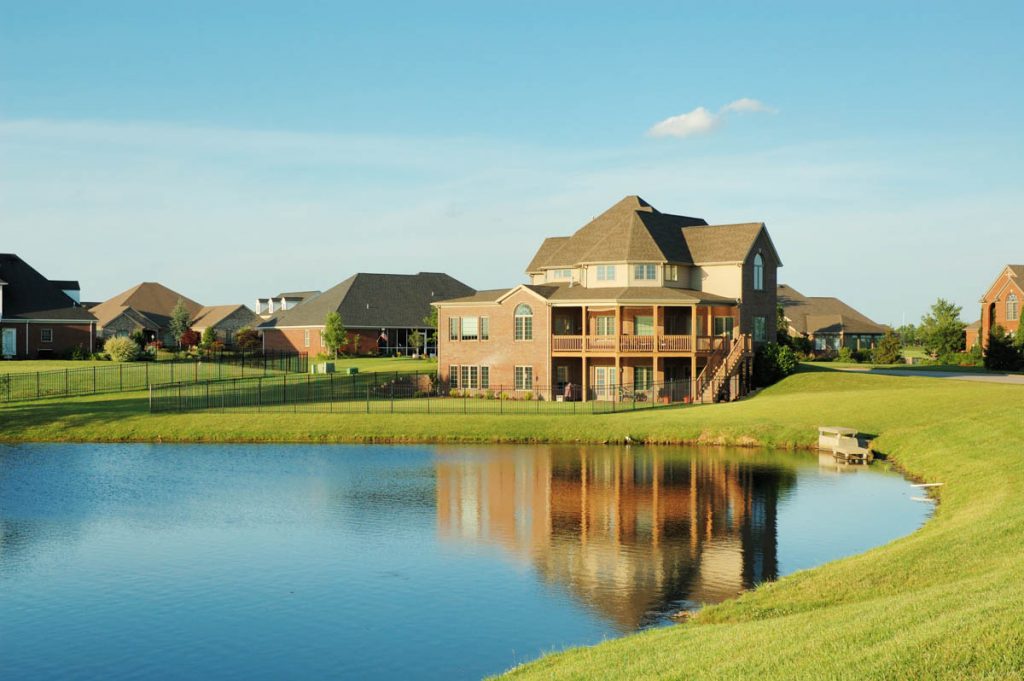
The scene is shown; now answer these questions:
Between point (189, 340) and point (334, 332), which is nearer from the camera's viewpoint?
point (334, 332)

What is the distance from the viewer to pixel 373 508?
101ft

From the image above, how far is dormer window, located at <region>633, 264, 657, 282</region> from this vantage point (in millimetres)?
63531

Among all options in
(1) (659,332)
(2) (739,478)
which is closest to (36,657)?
(2) (739,478)

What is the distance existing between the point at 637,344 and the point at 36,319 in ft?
162

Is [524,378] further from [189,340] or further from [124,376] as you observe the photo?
[189,340]

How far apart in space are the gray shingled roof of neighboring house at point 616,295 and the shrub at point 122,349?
28114mm

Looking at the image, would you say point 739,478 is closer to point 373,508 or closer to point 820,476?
point 820,476

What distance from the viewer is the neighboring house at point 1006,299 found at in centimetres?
8800

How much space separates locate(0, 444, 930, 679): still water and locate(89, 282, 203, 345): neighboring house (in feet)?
225

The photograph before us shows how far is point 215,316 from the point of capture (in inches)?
5044

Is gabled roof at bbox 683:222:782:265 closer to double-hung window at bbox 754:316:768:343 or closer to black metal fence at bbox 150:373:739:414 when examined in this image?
double-hung window at bbox 754:316:768:343

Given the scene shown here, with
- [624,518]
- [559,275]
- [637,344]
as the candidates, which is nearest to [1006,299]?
[559,275]

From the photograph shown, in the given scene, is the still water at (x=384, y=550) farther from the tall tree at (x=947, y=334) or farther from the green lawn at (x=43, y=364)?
the tall tree at (x=947, y=334)

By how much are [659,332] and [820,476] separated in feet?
84.8
